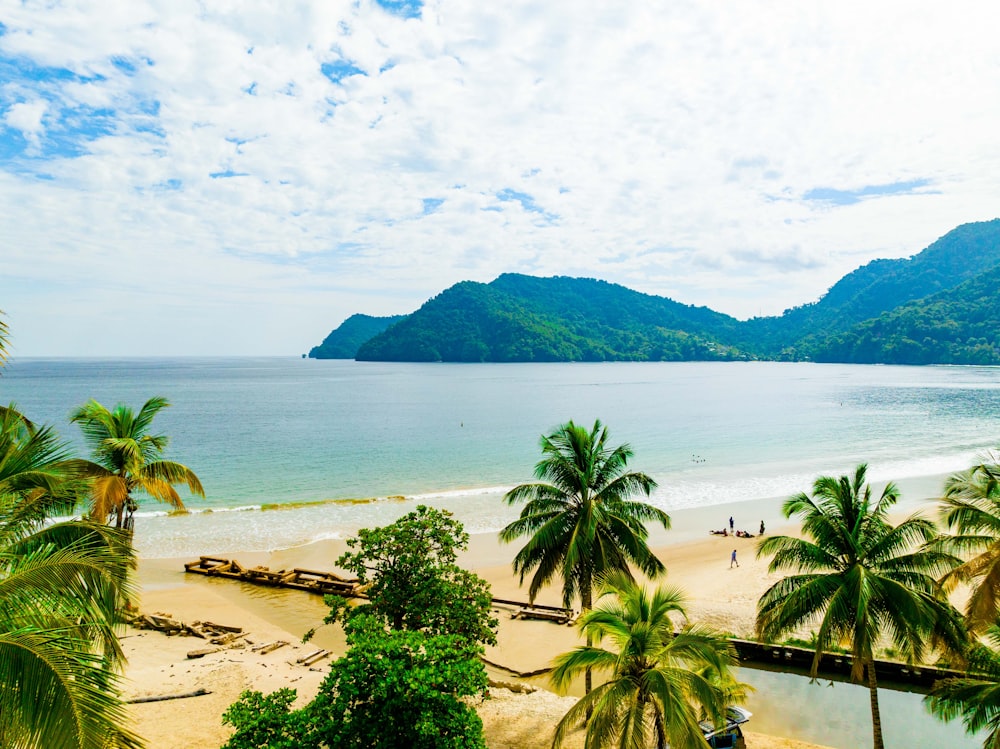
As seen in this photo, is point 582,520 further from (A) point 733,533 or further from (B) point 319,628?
(A) point 733,533

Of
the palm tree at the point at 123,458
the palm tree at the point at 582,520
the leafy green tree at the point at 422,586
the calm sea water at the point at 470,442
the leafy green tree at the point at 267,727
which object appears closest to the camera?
the leafy green tree at the point at 267,727

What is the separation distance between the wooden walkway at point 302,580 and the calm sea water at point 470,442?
176 inches

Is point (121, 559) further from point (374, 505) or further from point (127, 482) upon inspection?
point (374, 505)

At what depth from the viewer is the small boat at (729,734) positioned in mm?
14975

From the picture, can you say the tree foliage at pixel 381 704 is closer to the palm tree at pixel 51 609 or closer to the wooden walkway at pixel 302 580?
the palm tree at pixel 51 609

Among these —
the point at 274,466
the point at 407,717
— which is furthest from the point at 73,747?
the point at 274,466

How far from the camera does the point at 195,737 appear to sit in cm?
1549

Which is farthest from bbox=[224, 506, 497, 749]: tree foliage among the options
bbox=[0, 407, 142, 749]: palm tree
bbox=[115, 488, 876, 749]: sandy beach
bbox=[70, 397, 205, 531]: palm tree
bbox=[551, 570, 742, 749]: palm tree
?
bbox=[70, 397, 205, 531]: palm tree

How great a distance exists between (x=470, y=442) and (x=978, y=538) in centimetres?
6061

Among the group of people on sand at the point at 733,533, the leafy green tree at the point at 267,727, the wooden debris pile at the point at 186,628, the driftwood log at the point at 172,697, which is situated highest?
the leafy green tree at the point at 267,727

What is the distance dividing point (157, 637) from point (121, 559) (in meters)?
20.0

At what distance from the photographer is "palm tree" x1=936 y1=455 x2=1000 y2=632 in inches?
495

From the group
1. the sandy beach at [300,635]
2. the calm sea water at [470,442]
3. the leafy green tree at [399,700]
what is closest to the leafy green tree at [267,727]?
the leafy green tree at [399,700]

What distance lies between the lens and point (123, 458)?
2016 centimetres
